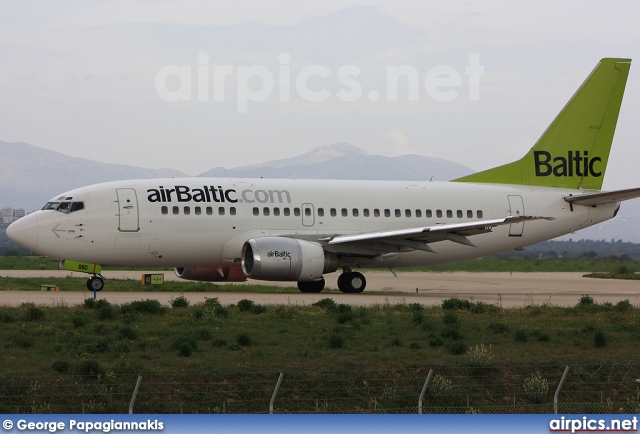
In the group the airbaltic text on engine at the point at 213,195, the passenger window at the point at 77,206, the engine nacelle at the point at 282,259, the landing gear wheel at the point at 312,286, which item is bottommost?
the landing gear wheel at the point at 312,286

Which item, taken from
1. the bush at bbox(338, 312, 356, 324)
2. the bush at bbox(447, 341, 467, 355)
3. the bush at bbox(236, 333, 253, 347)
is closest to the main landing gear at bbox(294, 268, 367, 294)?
the bush at bbox(338, 312, 356, 324)

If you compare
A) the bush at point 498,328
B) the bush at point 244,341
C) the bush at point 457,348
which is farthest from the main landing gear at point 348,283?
the bush at point 457,348

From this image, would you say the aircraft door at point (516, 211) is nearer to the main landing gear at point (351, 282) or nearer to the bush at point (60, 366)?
the main landing gear at point (351, 282)

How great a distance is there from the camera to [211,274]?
36.6 metres

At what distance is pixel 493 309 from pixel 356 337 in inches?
288

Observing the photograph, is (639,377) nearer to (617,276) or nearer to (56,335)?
(56,335)

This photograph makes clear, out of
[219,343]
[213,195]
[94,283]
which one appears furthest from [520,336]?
[94,283]

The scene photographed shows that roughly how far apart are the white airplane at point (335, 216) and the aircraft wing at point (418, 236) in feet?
0.16

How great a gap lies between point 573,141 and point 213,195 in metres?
15.2

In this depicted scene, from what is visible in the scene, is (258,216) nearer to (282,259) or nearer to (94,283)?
(282,259)

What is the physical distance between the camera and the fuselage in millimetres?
32719

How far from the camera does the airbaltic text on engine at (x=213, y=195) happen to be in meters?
33.8

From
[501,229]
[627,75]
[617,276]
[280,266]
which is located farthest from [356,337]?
[617,276]

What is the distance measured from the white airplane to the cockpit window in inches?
1.8
